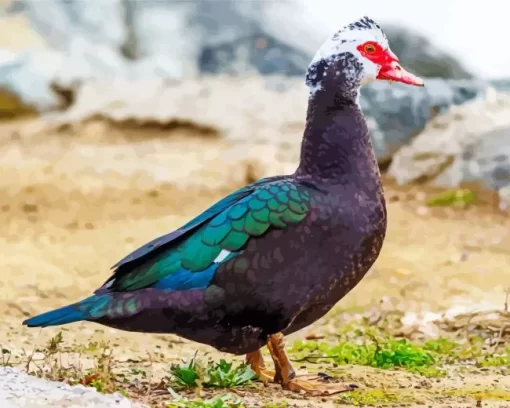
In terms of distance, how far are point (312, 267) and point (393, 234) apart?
15.7 feet

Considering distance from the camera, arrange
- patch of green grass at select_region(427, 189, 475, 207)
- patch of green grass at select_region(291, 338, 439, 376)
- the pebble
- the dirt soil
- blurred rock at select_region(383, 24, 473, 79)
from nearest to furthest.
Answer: the pebble < patch of green grass at select_region(291, 338, 439, 376) < the dirt soil < patch of green grass at select_region(427, 189, 475, 207) < blurred rock at select_region(383, 24, 473, 79)

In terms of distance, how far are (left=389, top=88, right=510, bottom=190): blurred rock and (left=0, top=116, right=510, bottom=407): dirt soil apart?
0.21 m

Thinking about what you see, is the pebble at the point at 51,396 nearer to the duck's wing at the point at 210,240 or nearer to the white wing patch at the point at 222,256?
the duck's wing at the point at 210,240

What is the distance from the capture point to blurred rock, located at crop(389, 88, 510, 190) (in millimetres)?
9914

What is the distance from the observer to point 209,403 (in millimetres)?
3609

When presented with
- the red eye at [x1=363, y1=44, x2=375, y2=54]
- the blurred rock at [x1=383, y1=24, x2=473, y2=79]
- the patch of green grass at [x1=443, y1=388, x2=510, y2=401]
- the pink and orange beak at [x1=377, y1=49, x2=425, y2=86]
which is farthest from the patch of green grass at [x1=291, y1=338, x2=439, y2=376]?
the blurred rock at [x1=383, y1=24, x2=473, y2=79]

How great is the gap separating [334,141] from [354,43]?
40cm

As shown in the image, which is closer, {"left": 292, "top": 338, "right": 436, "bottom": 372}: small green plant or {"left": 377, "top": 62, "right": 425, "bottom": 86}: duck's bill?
{"left": 377, "top": 62, "right": 425, "bottom": 86}: duck's bill

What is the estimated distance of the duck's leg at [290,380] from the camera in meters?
4.14

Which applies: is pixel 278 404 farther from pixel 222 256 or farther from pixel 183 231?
pixel 183 231

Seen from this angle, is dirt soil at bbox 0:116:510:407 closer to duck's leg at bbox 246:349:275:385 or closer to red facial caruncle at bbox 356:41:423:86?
duck's leg at bbox 246:349:275:385

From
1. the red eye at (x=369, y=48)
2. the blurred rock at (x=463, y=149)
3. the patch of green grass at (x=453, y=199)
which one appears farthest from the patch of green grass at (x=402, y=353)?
the blurred rock at (x=463, y=149)

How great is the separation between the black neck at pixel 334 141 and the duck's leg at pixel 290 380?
677 millimetres

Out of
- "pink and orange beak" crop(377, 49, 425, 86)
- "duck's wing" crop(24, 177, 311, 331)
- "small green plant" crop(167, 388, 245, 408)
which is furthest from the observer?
"pink and orange beak" crop(377, 49, 425, 86)
